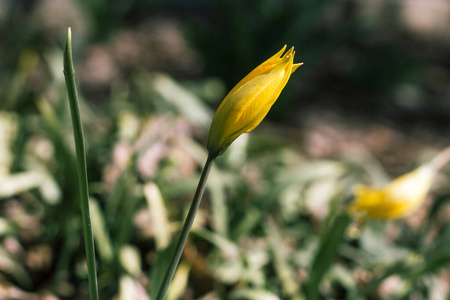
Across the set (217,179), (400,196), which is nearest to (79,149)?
(400,196)

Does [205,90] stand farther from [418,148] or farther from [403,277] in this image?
[418,148]

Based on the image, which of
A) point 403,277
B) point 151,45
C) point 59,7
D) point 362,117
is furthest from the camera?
point 59,7

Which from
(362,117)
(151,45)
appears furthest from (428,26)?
(151,45)

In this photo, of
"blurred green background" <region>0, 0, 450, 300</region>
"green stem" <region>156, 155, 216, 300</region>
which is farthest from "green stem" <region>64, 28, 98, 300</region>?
"blurred green background" <region>0, 0, 450, 300</region>

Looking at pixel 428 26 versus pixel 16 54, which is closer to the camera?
pixel 16 54

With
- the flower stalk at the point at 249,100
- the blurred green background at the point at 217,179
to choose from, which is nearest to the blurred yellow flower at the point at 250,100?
A: the flower stalk at the point at 249,100

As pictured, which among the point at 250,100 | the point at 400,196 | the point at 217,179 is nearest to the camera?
the point at 250,100

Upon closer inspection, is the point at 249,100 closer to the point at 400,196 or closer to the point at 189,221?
the point at 189,221
